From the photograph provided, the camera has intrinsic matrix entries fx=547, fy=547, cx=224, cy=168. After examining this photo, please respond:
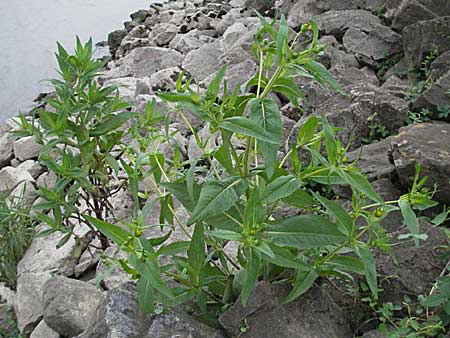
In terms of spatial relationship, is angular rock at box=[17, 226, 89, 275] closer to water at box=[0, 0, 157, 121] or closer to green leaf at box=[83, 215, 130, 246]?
green leaf at box=[83, 215, 130, 246]

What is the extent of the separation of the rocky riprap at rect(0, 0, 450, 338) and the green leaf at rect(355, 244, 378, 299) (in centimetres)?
23

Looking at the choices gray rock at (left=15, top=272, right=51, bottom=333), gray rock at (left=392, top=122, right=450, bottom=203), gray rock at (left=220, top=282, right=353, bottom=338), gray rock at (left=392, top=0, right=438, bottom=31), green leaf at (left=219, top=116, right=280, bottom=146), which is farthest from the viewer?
gray rock at (left=392, top=0, right=438, bottom=31)

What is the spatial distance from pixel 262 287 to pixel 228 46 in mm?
3352

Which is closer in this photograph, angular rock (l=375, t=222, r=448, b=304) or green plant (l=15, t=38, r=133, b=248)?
angular rock (l=375, t=222, r=448, b=304)

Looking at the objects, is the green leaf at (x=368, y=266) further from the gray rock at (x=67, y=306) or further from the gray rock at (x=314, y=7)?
the gray rock at (x=314, y=7)

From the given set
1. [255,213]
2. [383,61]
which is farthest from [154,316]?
[383,61]

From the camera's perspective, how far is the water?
605 centimetres

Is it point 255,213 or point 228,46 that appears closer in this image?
point 255,213

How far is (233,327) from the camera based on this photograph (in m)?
1.43

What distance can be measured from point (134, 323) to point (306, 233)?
536 millimetres

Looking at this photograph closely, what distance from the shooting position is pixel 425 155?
1.78 m

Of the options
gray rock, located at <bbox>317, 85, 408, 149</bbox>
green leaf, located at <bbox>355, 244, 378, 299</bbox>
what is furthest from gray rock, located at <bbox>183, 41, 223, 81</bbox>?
green leaf, located at <bbox>355, 244, 378, 299</bbox>

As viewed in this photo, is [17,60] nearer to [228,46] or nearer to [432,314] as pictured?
[228,46]

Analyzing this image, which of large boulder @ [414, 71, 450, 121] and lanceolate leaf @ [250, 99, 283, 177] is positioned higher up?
lanceolate leaf @ [250, 99, 283, 177]
